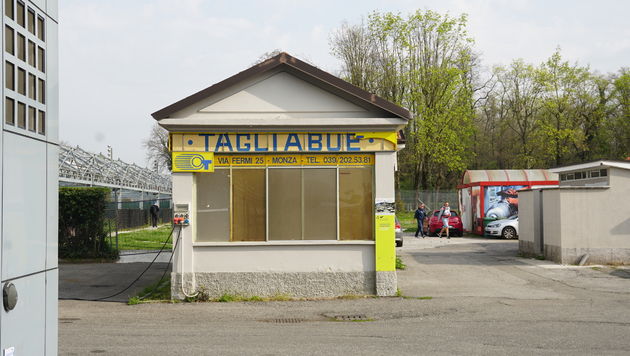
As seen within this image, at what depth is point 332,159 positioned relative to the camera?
14.2 m

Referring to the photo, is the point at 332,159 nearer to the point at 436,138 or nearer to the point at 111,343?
the point at 111,343

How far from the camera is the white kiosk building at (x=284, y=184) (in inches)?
546

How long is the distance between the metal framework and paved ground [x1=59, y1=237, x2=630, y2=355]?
28.2 m

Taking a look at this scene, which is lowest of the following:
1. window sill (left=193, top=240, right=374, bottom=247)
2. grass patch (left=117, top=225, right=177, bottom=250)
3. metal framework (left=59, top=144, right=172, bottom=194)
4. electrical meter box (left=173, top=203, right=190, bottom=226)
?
grass patch (left=117, top=225, right=177, bottom=250)

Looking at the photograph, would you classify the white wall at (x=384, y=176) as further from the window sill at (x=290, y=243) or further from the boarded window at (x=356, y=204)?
the window sill at (x=290, y=243)

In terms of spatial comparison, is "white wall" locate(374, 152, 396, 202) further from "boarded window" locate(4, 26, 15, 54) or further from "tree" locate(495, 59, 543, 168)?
"tree" locate(495, 59, 543, 168)

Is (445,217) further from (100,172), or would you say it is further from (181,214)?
(100,172)

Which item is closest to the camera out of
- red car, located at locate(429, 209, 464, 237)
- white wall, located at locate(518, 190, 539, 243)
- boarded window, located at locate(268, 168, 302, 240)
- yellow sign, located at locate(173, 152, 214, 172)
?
yellow sign, located at locate(173, 152, 214, 172)

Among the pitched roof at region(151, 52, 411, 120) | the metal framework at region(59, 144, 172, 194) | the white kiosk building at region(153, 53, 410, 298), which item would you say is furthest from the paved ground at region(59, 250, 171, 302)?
the metal framework at region(59, 144, 172, 194)

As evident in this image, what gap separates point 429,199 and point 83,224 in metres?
30.9

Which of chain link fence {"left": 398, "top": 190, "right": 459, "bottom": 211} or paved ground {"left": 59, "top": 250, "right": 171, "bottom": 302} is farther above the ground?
chain link fence {"left": 398, "top": 190, "right": 459, "bottom": 211}

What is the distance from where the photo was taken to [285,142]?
14094 millimetres

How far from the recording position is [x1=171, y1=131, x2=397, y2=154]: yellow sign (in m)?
13.9

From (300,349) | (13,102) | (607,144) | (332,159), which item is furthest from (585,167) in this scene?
(607,144)
